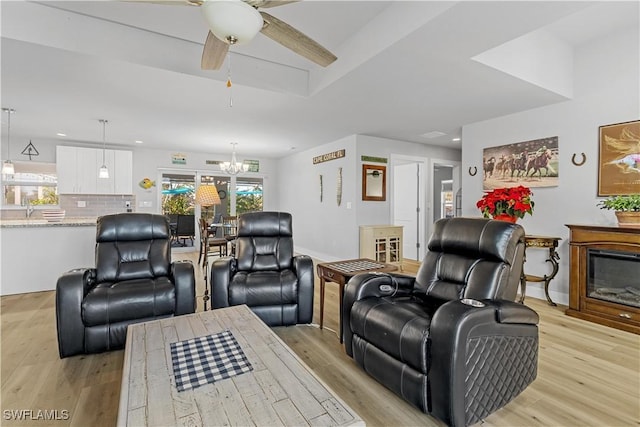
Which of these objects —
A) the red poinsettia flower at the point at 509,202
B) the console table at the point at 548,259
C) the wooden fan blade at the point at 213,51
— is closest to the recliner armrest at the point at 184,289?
the wooden fan blade at the point at 213,51

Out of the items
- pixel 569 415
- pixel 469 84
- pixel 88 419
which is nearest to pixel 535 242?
pixel 469 84

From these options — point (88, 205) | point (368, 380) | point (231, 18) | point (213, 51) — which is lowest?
point (368, 380)

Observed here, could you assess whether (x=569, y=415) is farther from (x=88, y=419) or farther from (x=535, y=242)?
(x=88, y=419)

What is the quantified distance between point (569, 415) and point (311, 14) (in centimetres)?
323

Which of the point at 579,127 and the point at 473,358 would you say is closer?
the point at 473,358

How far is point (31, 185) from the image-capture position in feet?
19.2

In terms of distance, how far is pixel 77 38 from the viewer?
2473mm

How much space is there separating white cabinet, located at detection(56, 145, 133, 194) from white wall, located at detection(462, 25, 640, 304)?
697 cm

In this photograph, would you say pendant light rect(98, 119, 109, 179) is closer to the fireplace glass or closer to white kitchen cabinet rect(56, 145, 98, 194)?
white kitchen cabinet rect(56, 145, 98, 194)

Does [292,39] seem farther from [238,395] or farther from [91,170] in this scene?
[91,170]

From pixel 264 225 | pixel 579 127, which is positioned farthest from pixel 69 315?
pixel 579 127

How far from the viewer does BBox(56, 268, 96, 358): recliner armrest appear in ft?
7.18

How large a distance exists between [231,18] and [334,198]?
4715mm

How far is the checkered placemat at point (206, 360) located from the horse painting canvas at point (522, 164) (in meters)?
A: 4.05
